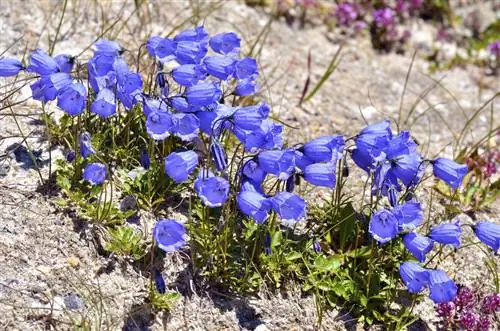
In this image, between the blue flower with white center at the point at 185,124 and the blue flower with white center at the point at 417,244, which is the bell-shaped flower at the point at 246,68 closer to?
the blue flower with white center at the point at 185,124

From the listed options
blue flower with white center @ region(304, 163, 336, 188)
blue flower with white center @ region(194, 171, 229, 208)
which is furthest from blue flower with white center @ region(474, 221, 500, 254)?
blue flower with white center @ region(194, 171, 229, 208)

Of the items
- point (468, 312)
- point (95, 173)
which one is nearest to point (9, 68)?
point (95, 173)

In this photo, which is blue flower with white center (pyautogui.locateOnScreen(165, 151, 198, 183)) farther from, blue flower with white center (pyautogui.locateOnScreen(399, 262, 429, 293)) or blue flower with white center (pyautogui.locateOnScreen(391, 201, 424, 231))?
blue flower with white center (pyautogui.locateOnScreen(399, 262, 429, 293))

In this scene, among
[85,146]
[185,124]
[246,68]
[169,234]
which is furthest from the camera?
[246,68]

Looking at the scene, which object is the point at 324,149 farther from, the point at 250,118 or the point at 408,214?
the point at 408,214

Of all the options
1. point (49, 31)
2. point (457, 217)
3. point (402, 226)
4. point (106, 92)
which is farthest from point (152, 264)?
point (49, 31)

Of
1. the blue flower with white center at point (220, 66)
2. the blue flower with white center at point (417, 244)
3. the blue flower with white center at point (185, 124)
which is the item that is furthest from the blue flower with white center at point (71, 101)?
the blue flower with white center at point (417, 244)
